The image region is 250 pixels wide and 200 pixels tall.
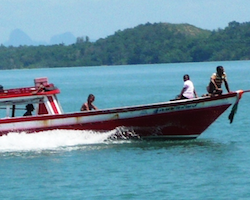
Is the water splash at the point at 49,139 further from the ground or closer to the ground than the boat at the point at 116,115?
closer to the ground

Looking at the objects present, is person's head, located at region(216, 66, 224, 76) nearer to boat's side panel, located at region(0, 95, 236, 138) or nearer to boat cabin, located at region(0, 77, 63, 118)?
boat's side panel, located at region(0, 95, 236, 138)

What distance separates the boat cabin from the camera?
2400 centimetres

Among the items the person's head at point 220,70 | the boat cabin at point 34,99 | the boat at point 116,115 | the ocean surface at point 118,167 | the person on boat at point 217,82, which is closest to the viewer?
the ocean surface at point 118,167

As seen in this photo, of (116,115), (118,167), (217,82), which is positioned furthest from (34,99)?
(217,82)

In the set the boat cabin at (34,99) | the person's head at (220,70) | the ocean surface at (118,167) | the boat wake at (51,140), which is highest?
the person's head at (220,70)

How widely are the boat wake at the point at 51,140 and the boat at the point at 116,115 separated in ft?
0.51

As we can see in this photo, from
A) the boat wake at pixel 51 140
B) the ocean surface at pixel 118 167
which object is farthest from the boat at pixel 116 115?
the ocean surface at pixel 118 167

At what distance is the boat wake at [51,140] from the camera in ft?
78.8

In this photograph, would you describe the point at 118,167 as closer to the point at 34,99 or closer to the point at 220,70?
the point at 34,99

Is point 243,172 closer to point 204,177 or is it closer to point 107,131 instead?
point 204,177

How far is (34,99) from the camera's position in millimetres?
24203

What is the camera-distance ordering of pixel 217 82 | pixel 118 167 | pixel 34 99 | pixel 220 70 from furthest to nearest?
1. pixel 34 99
2. pixel 217 82
3. pixel 220 70
4. pixel 118 167

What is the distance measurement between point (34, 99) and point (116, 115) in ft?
8.42

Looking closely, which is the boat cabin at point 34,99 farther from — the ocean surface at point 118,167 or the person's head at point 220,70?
the person's head at point 220,70
